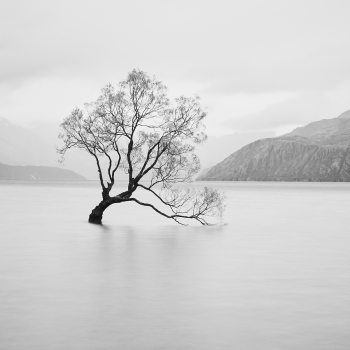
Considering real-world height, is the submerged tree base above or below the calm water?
above

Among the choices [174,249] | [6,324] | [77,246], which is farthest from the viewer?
[77,246]

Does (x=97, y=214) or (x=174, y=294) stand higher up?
(x=97, y=214)

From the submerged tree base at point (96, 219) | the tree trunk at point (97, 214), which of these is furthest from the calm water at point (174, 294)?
the submerged tree base at point (96, 219)

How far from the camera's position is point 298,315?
16781mm

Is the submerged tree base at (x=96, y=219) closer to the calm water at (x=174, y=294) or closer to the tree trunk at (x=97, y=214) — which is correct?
the tree trunk at (x=97, y=214)

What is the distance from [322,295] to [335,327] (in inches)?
205

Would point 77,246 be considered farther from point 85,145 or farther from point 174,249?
point 85,145

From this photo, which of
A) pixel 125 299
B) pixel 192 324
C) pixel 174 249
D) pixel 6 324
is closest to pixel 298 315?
pixel 192 324

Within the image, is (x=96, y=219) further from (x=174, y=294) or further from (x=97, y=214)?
(x=174, y=294)

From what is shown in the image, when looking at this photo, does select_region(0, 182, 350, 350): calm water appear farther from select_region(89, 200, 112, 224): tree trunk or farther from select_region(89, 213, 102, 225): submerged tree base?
select_region(89, 213, 102, 225): submerged tree base

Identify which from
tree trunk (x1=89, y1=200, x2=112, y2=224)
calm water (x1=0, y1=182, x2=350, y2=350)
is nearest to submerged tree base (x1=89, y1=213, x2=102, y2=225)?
tree trunk (x1=89, y1=200, x2=112, y2=224)

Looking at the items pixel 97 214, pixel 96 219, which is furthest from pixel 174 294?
pixel 96 219

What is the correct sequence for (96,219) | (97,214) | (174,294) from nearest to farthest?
(174,294) < (97,214) < (96,219)

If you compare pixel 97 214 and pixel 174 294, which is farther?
pixel 97 214
